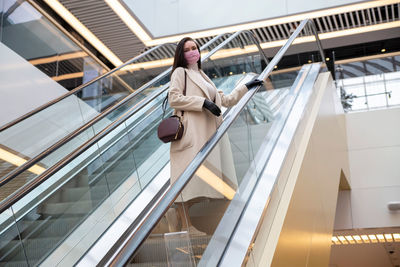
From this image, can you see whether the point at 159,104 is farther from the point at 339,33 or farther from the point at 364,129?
the point at 339,33

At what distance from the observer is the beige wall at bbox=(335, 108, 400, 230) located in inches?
339

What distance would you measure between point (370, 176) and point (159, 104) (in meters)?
4.81

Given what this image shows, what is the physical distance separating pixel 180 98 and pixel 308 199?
1653mm

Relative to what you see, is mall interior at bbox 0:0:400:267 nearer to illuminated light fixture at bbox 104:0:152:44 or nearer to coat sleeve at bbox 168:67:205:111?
illuminated light fixture at bbox 104:0:152:44

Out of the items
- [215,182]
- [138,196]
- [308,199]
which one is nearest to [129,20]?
[138,196]

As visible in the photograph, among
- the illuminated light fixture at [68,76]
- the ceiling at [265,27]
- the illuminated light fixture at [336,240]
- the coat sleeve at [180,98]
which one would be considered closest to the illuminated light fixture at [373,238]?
the illuminated light fixture at [336,240]

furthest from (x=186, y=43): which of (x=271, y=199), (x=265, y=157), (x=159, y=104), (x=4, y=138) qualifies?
(x=4, y=138)

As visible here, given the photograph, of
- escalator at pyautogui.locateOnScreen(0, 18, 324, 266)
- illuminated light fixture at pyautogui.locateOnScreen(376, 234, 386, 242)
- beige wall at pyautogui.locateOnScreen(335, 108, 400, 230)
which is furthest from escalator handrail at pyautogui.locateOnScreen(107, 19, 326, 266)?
illuminated light fixture at pyautogui.locateOnScreen(376, 234, 386, 242)

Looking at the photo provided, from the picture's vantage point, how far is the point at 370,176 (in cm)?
895

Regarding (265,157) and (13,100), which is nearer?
(265,157)

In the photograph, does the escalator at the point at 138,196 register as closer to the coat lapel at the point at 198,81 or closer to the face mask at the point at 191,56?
the coat lapel at the point at 198,81

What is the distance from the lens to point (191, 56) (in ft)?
12.3

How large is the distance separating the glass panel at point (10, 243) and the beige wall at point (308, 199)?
5.16 ft

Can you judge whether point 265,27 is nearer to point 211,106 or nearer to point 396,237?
point 396,237
